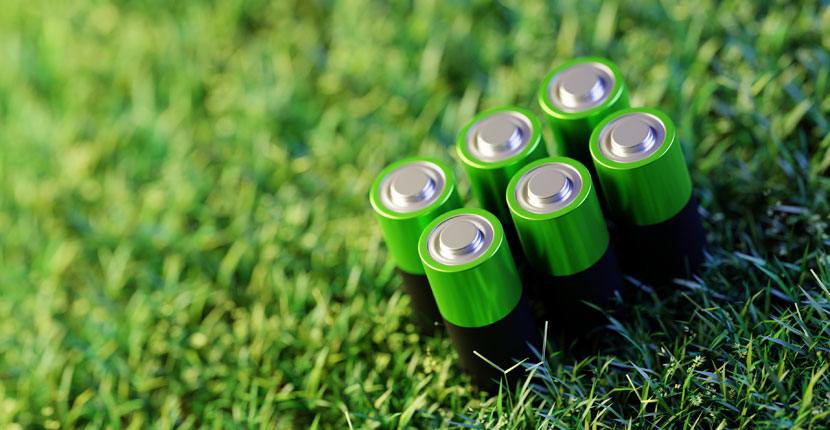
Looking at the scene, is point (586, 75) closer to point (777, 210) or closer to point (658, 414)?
point (777, 210)

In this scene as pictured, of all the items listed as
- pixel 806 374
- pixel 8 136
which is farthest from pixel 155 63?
pixel 806 374

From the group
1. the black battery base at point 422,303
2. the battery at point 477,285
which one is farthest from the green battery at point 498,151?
the black battery base at point 422,303

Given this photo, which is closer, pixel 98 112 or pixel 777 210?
pixel 777 210

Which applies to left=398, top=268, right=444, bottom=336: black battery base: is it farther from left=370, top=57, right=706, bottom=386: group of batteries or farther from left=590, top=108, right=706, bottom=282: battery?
left=590, top=108, right=706, bottom=282: battery

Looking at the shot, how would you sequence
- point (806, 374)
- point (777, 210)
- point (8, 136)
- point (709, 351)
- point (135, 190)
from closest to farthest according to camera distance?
point (806, 374) → point (709, 351) → point (777, 210) → point (135, 190) → point (8, 136)

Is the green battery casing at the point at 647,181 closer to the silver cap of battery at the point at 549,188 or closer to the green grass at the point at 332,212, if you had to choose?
the silver cap of battery at the point at 549,188

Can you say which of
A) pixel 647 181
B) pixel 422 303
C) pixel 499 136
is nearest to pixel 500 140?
pixel 499 136
